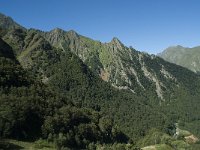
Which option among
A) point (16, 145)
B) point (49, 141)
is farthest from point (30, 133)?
point (16, 145)

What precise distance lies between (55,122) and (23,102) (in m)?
17.5

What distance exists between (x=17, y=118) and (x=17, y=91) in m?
28.7

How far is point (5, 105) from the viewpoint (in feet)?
585

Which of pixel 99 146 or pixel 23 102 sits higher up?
pixel 23 102

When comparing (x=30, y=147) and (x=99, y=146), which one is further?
(x=99, y=146)

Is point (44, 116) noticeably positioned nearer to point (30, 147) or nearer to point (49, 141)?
point (49, 141)

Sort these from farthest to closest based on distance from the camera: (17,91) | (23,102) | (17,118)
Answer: (17,91), (23,102), (17,118)

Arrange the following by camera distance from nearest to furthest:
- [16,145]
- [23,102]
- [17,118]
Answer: [16,145] < [17,118] < [23,102]

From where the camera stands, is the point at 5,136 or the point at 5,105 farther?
the point at 5,105

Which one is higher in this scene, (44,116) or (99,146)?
(44,116)

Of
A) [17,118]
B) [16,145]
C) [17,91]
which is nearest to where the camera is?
[16,145]

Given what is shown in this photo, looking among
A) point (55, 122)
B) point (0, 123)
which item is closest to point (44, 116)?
point (55, 122)

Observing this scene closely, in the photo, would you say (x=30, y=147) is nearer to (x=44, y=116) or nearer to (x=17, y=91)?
(x=44, y=116)

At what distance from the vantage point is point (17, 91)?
199 meters
